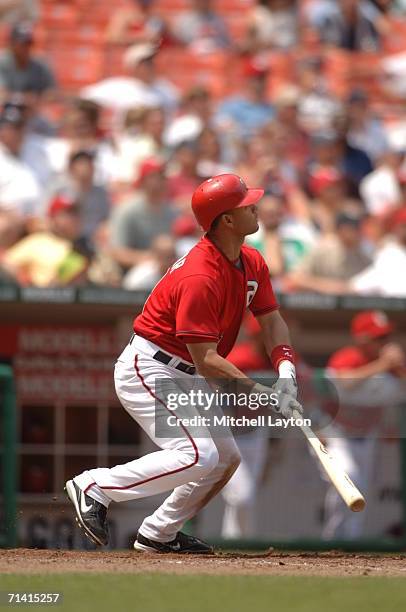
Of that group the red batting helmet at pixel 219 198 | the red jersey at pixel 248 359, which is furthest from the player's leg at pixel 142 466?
the red jersey at pixel 248 359

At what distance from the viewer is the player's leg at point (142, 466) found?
586cm

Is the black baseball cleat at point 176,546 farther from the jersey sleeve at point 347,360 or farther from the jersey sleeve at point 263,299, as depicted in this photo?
the jersey sleeve at point 347,360

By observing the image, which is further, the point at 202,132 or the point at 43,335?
the point at 202,132

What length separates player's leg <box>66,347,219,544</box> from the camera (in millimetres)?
5863

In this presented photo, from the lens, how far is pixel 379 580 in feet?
17.0

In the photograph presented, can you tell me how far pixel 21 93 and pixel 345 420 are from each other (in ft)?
15.3

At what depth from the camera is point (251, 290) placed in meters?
6.12

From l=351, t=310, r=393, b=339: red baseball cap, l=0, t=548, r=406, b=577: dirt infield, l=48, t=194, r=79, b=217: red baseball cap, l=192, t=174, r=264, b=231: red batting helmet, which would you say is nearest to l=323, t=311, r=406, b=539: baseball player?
l=351, t=310, r=393, b=339: red baseball cap

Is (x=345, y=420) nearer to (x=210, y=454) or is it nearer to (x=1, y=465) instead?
(x=1, y=465)

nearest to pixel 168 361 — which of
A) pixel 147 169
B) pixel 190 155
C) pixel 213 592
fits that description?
pixel 213 592

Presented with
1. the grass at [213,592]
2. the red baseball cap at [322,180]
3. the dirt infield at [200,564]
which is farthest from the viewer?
the red baseball cap at [322,180]

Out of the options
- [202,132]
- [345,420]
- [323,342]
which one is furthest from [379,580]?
[202,132]

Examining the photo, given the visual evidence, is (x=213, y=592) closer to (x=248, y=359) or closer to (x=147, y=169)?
(x=248, y=359)

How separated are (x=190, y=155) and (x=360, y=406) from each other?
3.28 meters
